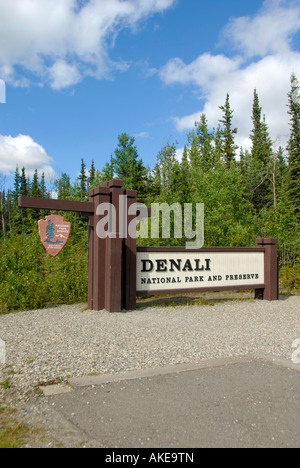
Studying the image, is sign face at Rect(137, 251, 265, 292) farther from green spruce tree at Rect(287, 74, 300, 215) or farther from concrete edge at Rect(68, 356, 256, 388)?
green spruce tree at Rect(287, 74, 300, 215)

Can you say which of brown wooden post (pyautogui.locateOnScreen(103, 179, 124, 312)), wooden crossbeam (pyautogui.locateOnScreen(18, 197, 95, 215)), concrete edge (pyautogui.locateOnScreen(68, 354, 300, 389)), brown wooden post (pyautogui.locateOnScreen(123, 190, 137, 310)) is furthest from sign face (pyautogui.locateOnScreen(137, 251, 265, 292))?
concrete edge (pyautogui.locateOnScreen(68, 354, 300, 389))

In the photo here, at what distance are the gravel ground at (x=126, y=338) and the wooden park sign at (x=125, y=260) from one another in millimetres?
562

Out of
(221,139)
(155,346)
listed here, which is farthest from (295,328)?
(221,139)

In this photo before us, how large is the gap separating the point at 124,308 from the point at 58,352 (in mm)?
4319

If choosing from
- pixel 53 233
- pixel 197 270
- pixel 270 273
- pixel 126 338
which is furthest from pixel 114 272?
pixel 270 273

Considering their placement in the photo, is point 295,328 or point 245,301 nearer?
point 295,328

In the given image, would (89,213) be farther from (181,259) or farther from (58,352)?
(58,352)

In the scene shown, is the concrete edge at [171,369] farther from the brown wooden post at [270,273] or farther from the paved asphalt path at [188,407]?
the brown wooden post at [270,273]

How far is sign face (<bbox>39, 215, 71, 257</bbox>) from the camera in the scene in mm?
9703

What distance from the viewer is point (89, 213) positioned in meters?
9.80

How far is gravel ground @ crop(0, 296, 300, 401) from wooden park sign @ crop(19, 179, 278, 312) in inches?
A: 22.1

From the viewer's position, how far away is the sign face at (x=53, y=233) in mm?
9703

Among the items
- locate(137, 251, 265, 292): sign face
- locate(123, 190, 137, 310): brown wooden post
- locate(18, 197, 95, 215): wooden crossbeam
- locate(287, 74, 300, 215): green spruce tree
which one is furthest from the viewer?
locate(287, 74, 300, 215): green spruce tree
